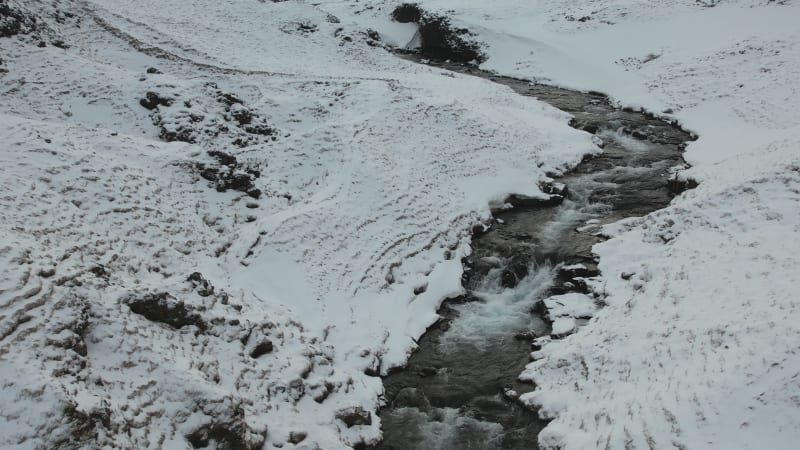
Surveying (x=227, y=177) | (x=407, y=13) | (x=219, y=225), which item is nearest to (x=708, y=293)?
(x=219, y=225)

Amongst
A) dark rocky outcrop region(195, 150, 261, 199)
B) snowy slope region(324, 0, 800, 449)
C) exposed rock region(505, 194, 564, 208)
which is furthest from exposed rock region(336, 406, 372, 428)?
exposed rock region(505, 194, 564, 208)

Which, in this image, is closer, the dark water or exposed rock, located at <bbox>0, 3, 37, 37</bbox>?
the dark water

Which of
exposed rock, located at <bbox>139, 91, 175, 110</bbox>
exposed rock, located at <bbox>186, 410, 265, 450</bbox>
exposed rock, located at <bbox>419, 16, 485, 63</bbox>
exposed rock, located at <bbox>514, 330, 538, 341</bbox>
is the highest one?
exposed rock, located at <bbox>419, 16, 485, 63</bbox>

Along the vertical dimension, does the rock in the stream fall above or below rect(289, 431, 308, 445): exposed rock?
below

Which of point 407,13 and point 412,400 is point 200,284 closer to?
point 412,400

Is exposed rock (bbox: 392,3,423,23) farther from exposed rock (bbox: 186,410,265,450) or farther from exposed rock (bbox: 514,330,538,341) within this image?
exposed rock (bbox: 186,410,265,450)

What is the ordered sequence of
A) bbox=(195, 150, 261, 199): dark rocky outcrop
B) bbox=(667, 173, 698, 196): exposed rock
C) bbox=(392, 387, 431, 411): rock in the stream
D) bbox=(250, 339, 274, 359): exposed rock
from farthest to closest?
bbox=(667, 173, 698, 196): exposed rock → bbox=(195, 150, 261, 199): dark rocky outcrop → bbox=(392, 387, 431, 411): rock in the stream → bbox=(250, 339, 274, 359): exposed rock

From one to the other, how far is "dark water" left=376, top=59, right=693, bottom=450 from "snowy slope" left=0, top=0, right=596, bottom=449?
71 centimetres

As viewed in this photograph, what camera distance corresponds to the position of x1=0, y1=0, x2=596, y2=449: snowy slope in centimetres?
1011

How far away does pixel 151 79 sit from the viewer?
23.0 m

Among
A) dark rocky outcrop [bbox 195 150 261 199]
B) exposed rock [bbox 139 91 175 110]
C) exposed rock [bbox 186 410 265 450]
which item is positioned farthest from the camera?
exposed rock [bbox 139 91 175 110]

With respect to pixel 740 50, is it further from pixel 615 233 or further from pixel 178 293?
pixel 178 293

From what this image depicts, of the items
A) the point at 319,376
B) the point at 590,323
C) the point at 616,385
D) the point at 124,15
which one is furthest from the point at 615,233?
the point at 124,15

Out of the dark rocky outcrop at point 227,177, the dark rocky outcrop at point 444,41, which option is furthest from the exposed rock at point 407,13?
the dark rocky outcrop at point 227,177
